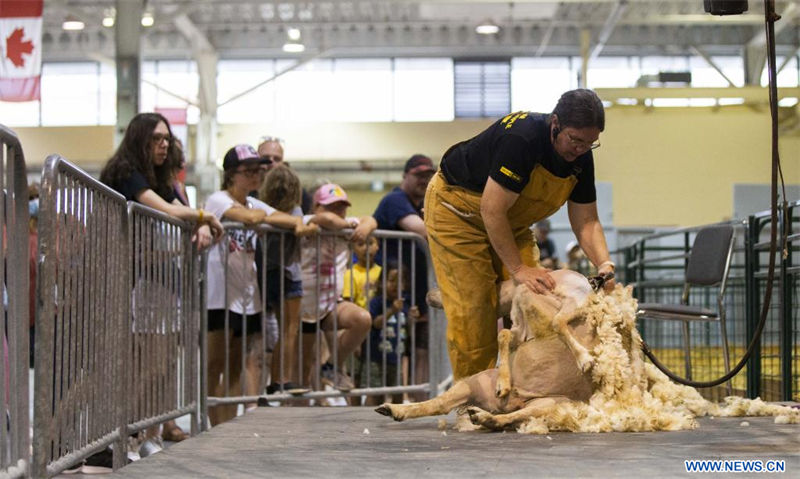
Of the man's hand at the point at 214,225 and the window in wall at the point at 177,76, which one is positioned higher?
the window in wall at the point at 177,76

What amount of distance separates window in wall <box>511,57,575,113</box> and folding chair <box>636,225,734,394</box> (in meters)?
18.3

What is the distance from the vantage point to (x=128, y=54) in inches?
572

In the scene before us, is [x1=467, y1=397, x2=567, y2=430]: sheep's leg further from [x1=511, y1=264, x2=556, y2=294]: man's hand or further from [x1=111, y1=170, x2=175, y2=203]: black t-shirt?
[x1=111, y1=170, x2=175, y2=203]: black t-shirt

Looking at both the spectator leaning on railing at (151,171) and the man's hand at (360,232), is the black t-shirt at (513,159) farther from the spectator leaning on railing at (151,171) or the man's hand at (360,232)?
the man's hand at (360,232)

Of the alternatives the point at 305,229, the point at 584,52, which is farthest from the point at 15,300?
the point at 584,52

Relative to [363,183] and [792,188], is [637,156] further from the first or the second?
[363,183]

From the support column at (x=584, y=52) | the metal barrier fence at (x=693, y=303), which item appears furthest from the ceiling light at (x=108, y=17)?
the metal barrier fence at (x=693, y=303)

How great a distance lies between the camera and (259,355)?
261 inches

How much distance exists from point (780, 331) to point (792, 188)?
853 mm

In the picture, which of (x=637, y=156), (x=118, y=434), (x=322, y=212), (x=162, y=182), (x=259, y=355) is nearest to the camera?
(x=118, y=434)

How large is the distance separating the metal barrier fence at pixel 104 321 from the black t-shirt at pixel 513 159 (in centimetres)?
150

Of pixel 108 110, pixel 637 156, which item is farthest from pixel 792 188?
pixel 108 110

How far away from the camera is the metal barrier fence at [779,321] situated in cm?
593

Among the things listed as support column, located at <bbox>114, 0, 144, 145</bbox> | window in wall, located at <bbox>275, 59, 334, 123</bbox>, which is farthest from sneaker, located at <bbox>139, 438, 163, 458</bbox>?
window in wall, located at <bbox>275, 59, 334, 123</bbox>
